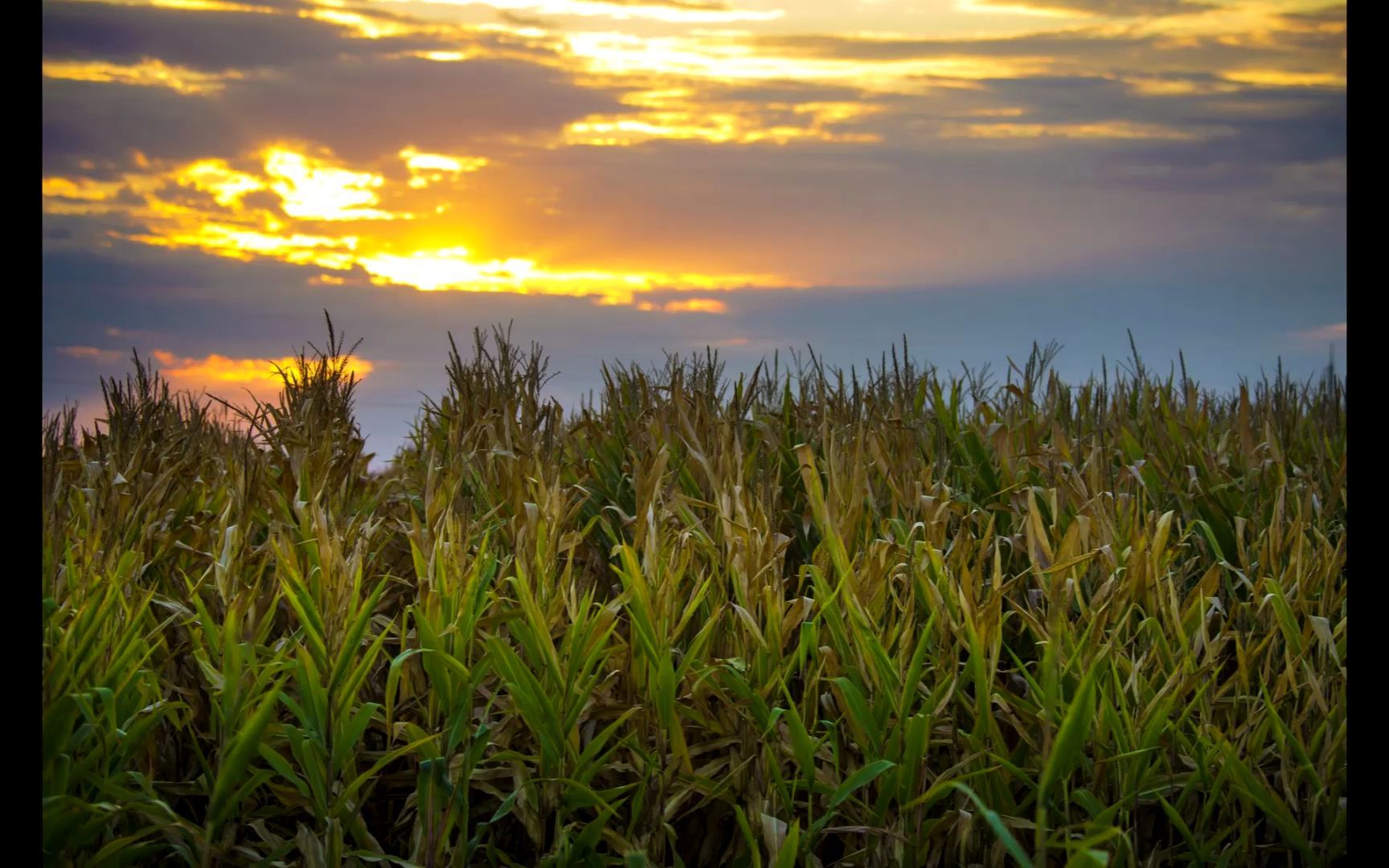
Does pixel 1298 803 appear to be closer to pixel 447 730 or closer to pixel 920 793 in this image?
pixel 920 793

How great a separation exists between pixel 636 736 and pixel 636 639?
→ 26 cm

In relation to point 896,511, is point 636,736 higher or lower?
lower

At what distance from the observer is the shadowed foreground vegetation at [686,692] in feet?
8.73

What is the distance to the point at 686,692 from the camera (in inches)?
119

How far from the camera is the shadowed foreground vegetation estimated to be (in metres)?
2.66

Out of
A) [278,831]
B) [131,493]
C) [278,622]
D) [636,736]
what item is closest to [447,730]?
[636,736]
